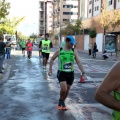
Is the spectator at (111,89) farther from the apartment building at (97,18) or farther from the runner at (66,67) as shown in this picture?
the apartment building at (97,18)

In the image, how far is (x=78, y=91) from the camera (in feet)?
27.9

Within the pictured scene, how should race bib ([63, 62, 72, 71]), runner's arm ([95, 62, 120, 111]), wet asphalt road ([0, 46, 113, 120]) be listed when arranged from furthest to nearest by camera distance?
race bib ([63, 62, 72, 71])
wet asphalt road ([0, 46, 113, 120])
runner's arm ([95, 62, 120, 111])

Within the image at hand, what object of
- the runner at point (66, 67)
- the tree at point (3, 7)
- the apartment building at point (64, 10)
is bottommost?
the runner at point (66, 67)

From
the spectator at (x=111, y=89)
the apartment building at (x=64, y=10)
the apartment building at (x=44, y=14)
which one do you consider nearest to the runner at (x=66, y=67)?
the spectator at (x=111, y=89)

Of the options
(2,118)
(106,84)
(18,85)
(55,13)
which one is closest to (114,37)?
(18,85)

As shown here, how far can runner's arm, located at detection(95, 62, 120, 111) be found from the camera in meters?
1.99

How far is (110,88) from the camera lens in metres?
2.02

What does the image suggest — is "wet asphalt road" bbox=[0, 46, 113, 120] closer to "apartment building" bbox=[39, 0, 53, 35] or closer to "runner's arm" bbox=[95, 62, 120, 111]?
"runner's arm" bbox=[95, 62, 120, 111]

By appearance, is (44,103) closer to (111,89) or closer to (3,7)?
(111,89)

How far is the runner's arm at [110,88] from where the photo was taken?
1986 millimetres

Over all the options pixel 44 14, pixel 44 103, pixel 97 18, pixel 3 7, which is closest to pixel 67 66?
pixel 44 103

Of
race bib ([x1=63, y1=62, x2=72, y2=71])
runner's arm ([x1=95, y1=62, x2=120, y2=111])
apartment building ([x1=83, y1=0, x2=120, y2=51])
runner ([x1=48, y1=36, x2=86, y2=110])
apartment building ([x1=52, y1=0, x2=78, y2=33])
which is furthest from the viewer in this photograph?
apartment building ([x1=52, y1=0, x2=78, y2=33])

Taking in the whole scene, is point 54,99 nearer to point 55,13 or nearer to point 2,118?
point 2,118

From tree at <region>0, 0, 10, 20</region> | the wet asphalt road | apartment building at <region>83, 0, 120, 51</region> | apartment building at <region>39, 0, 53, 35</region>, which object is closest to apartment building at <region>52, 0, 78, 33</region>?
apartment building at <region>39, 0, 53, 35</region>
